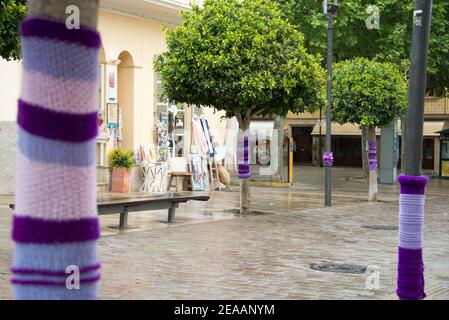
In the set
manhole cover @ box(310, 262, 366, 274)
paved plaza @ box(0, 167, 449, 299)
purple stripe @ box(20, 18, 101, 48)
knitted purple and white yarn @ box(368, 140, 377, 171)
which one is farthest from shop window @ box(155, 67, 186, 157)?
purple stripe @ box(20, 18, 101, 48)

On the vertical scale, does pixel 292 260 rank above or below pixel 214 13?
below

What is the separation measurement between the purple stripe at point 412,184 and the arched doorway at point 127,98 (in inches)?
630

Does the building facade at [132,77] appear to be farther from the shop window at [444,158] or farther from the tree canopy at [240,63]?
the shop window at [444,158]

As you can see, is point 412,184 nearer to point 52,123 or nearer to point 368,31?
point 52,123

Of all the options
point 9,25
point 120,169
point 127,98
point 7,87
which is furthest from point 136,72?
point 9,25

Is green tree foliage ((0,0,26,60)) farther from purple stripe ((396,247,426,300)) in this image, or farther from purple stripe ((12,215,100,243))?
purple stripe ((12,215,100,243))

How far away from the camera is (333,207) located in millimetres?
17781

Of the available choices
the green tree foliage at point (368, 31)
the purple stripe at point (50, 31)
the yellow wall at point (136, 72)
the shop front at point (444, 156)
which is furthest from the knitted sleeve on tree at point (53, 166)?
the shop front at point (444, 156)

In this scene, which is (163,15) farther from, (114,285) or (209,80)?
(114,285)

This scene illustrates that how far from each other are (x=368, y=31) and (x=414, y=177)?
895 inches

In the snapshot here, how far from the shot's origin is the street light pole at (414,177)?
5941 mm
